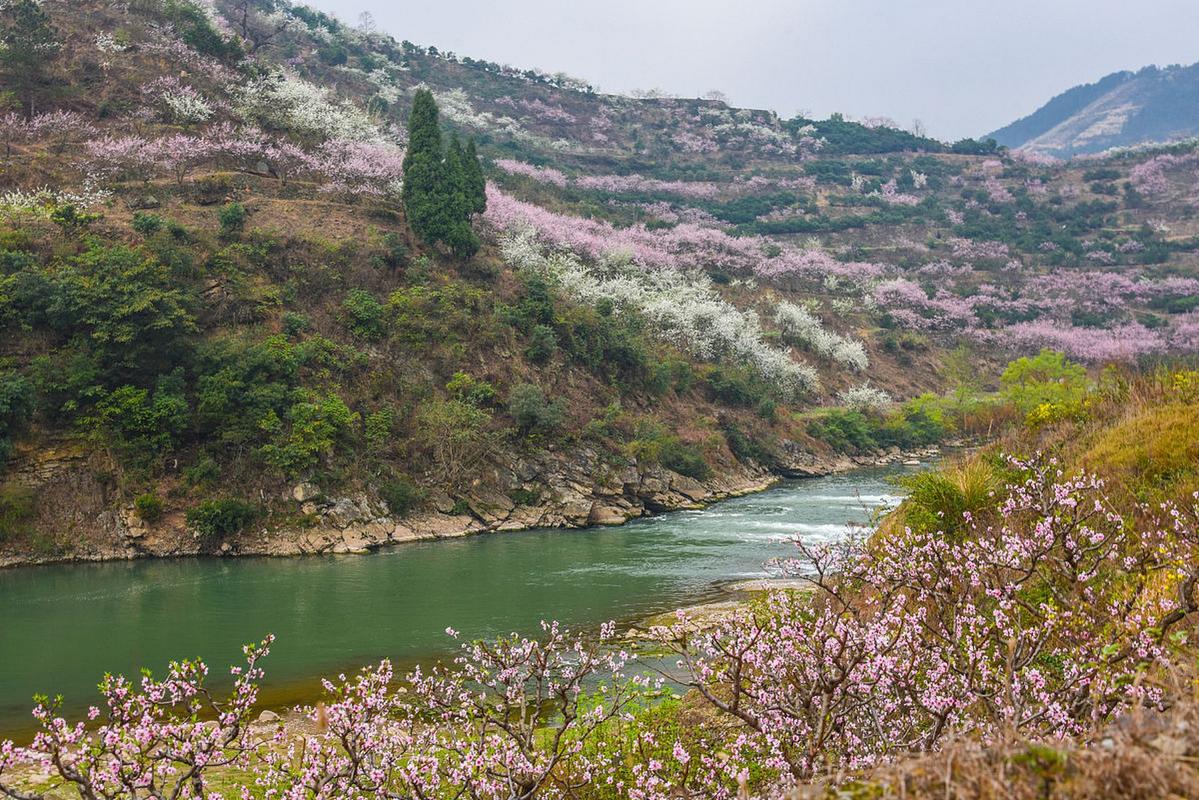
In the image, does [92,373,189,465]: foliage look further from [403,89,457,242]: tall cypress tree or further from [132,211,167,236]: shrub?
[403,89,457,242]: tall cypress tree

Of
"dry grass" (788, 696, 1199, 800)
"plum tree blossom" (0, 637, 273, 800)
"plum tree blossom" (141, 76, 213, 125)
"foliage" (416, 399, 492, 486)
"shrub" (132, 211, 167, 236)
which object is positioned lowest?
"foliage" (416, 399, 492, 486)

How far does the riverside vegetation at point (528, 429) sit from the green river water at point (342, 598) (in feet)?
6.85

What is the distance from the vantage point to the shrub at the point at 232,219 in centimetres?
3228

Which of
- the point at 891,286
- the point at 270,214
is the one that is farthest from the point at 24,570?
the point at 891,286

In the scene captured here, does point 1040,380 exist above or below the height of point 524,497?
above

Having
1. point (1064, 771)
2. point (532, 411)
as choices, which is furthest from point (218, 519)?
point (1064, 771)

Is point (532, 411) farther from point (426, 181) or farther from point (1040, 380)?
point (1040, 380)

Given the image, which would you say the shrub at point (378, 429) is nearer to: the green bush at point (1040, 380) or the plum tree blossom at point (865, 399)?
the green bush at point (1040, 380)

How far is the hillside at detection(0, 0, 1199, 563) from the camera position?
25.0m

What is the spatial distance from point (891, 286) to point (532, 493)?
51.7m

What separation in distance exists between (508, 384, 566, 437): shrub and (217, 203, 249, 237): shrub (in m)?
15.3

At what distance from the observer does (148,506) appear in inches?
936

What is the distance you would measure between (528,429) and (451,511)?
5606 millimetres

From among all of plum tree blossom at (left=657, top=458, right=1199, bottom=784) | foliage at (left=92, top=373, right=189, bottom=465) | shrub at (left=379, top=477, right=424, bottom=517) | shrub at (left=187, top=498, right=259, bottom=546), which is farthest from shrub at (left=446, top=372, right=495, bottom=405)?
plum tree blossom at (left=657, top=458, right=1199, bottom=784)
